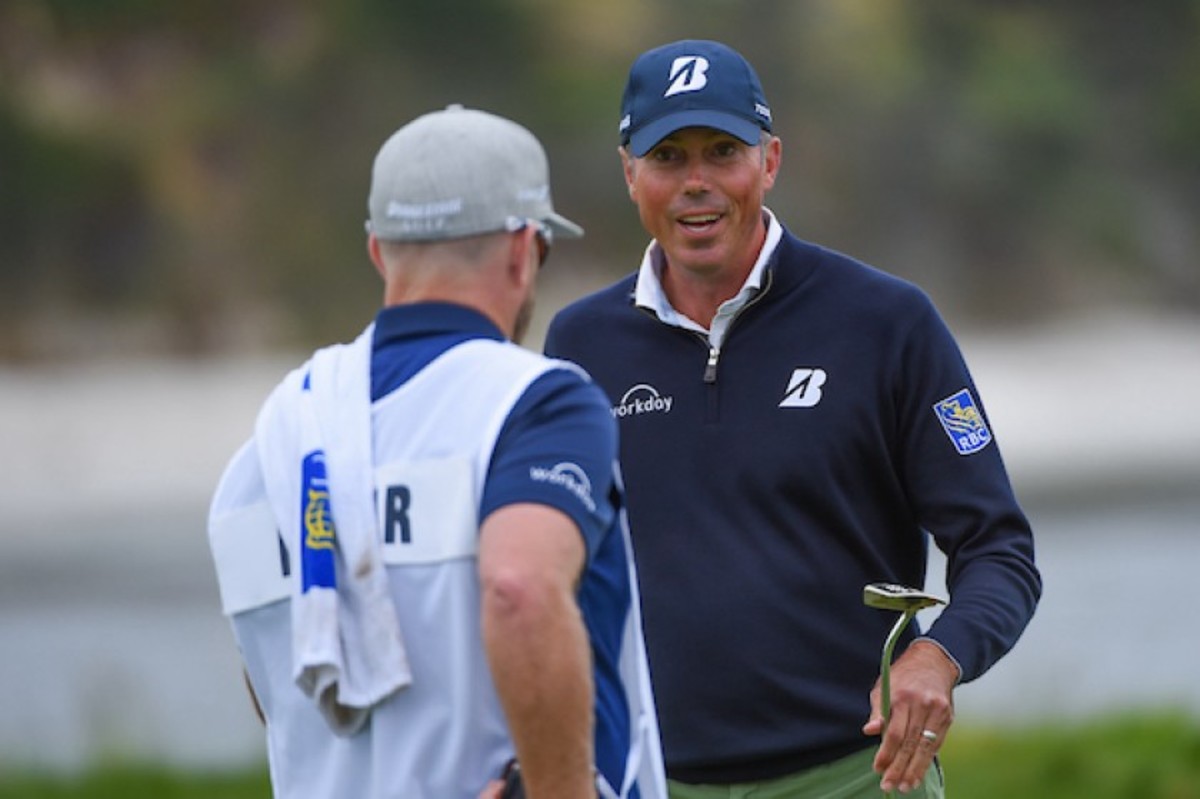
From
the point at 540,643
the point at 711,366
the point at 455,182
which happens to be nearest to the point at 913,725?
the point at 711,366

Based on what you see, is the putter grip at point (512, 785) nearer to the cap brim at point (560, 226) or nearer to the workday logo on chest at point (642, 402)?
the cap brim at point (560, 226)

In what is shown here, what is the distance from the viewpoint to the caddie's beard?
2.82 m

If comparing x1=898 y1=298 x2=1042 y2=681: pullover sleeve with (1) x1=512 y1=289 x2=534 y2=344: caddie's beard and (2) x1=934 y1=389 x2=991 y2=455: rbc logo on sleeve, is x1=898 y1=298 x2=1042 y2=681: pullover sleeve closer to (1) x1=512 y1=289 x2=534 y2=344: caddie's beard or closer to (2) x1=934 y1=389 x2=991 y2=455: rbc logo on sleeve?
(2) x1=934 y1=389 x2=991 y2=455: rbc logo on sleeve

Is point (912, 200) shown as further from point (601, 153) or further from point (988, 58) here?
point (601, 153)

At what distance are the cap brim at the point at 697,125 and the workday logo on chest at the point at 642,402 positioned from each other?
1.28ft

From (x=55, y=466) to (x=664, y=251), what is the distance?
1647cm

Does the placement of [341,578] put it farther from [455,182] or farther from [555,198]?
[555,198]

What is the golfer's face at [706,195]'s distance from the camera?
3.64 metres

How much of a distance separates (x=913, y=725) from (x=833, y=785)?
311 mm

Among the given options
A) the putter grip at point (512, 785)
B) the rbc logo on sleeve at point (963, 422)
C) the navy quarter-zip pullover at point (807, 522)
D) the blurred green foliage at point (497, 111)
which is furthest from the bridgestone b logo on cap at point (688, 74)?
Result: the blurred green foliage at point (497, 111)

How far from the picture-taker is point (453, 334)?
9.02 ft

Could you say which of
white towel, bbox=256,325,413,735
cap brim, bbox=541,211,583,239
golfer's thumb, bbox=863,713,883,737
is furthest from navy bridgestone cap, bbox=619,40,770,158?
white towel, bbox=256,325,413,735

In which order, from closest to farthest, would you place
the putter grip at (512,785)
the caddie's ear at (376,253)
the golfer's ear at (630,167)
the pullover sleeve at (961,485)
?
1. the putter grip at (512,785)
2. the caddie's ear at (376,253)
3. the pullover sleeve at (961,485)
4. the golfer's ear at (630,167)

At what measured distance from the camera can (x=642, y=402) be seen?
12.0 ft
